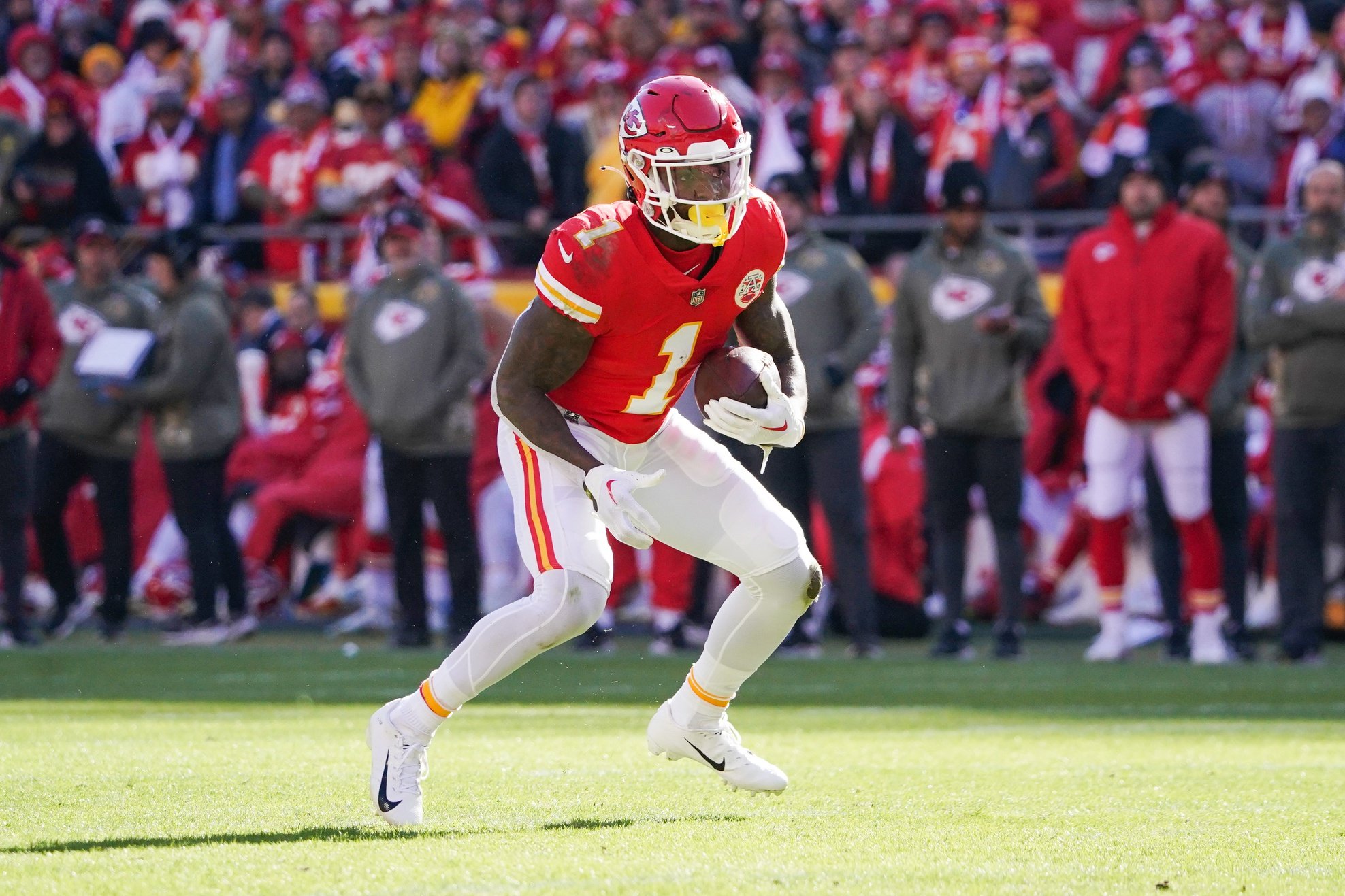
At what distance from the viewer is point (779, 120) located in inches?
478

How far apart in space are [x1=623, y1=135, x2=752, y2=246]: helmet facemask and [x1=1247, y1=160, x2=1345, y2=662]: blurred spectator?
15.0 feet

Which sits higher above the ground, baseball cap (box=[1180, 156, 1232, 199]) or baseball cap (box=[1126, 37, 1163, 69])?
baseball cap (box=[1126, 37, 1163, 69])

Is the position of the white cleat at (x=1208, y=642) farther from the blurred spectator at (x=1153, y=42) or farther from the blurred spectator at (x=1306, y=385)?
the blurred spectator at (x=1153, y=42)

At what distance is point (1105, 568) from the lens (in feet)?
29.3

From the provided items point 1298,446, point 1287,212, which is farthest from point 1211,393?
point 1287,212

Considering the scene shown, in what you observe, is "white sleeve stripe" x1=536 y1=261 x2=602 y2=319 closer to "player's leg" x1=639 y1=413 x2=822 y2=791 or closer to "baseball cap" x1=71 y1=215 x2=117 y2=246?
"player's leg" x1=639 y1=413 x2=822 y2=791

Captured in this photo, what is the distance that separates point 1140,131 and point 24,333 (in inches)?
229

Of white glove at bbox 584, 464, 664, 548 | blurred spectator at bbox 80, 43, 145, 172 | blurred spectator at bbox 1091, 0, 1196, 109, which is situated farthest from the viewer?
blurred spectator at bbox 80, 43, 145, 172

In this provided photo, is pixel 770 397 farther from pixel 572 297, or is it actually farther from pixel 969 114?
pixel 969 114

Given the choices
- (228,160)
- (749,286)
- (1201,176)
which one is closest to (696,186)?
(749,286)

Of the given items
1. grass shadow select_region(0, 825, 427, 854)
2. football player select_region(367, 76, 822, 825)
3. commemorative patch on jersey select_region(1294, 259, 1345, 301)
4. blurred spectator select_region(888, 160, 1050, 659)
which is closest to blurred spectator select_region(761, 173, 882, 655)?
blurred spectator select_region(888, 160, 1050, 659)

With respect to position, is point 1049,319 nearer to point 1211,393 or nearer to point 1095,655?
point 1211,393

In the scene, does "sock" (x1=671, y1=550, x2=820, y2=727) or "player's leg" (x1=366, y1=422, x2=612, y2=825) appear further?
"sock" (x1=671, y1=550, x2=820, y2=727)

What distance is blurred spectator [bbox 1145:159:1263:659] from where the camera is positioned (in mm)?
8953
